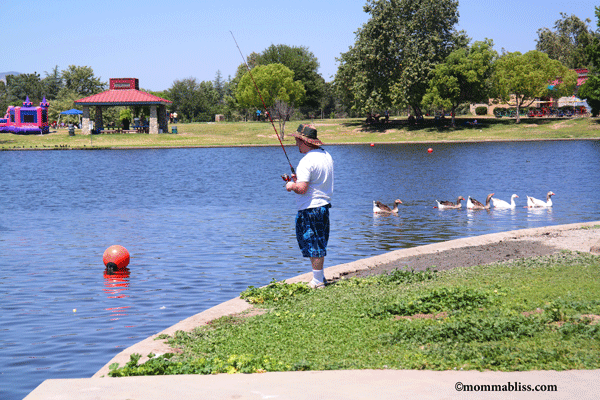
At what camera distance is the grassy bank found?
75.4 metres

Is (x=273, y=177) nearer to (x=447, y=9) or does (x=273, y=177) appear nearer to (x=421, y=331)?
(x=421, y=331)

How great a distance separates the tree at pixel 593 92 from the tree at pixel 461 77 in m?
11.6

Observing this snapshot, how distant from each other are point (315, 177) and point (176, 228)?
1169 cm

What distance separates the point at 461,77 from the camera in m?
82.8

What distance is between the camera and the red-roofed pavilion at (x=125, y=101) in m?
81.9

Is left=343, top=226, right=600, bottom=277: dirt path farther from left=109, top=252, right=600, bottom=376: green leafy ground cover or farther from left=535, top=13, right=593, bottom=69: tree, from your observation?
left=535, top=13, right=593, bottom=69: tree

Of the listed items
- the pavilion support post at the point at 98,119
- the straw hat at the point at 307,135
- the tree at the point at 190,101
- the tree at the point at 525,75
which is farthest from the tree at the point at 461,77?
the straw hat at the point at 307,135

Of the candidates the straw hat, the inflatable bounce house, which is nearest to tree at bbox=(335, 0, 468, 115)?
the inflatable bounce house

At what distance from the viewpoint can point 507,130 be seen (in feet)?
261

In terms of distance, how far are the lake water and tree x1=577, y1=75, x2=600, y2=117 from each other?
97.3ft

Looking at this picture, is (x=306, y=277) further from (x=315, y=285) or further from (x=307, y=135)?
(x=307, y=135)

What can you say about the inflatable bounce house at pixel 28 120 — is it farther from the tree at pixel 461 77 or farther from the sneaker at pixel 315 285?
the sneaker at pixel 315 285

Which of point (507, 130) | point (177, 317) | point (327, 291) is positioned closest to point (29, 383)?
point (177, 317)

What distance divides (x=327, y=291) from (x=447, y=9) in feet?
275
